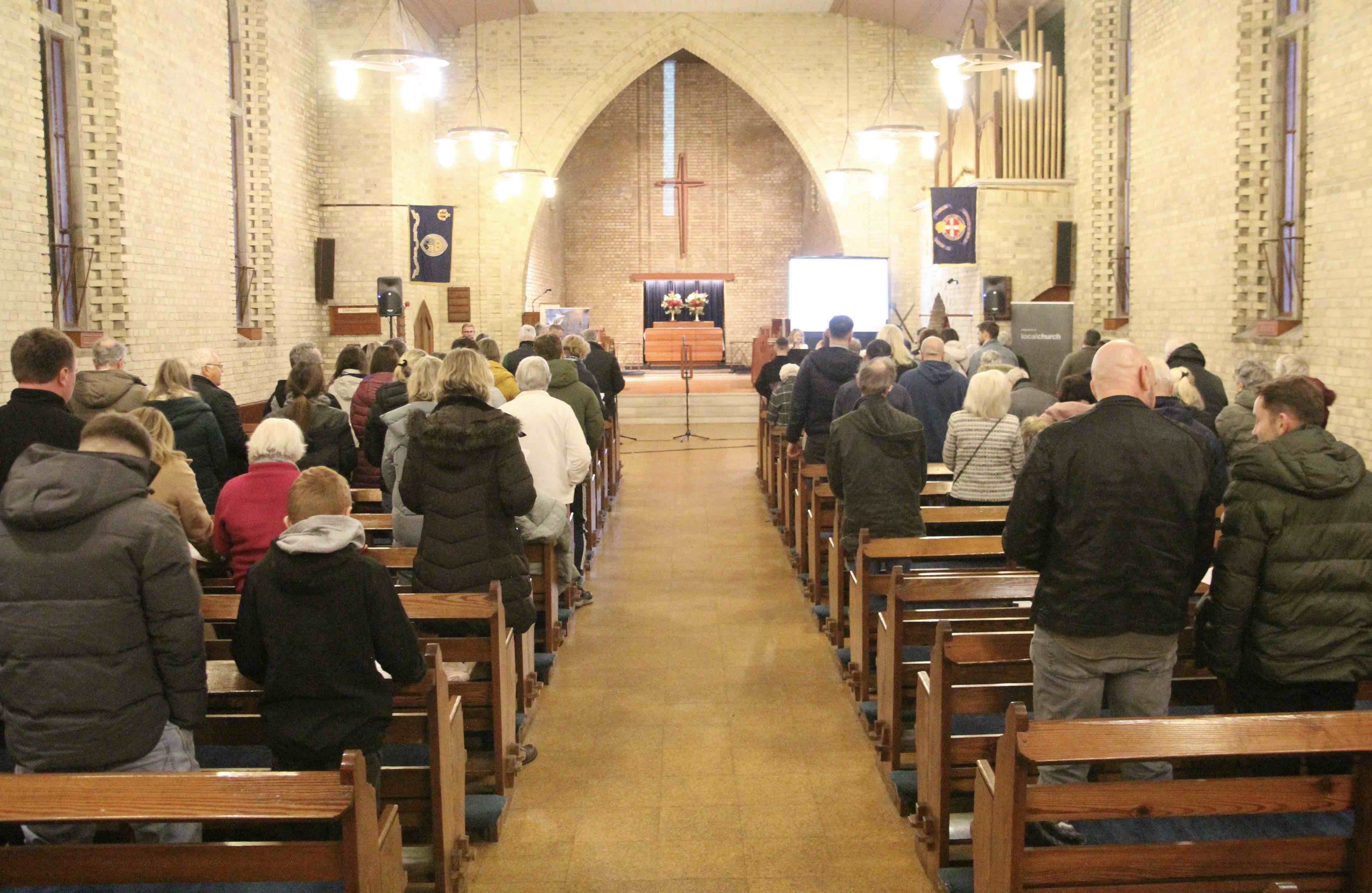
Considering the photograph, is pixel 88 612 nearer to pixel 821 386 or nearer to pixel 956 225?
pixel 821 386

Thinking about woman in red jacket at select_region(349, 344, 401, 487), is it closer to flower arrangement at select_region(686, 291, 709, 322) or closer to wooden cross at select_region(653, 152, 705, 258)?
flower arrangement at select_region(686, 291, 709, 322)

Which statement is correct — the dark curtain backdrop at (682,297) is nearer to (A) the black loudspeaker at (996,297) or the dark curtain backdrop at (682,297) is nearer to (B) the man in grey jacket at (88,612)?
(A) the black loudspeaker at (996,297)

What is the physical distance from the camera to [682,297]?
73.8 ft

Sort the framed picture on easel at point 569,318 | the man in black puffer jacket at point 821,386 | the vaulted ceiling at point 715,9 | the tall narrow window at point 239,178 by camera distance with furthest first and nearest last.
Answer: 1. the framed picture on easel at point 569,318
2. the vaulted ceiling at point 715,9
3. the tall narrow window at point 239,178
4. the man in black puffer jacket at point 821,386

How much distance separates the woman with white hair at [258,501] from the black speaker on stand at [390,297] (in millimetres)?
10596

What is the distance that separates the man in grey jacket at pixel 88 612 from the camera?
8.44 ft

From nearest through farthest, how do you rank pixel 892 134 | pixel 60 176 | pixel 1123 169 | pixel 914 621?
pixel 914 621 → pixel 60 176 → pixel 1123 169 → pixel 892 134

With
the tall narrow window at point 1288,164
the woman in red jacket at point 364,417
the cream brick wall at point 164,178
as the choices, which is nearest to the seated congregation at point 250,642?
the woman in red jacket at point 364,417

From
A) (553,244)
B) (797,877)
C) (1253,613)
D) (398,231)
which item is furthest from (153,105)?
(553,244)

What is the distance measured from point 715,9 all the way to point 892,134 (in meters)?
5.52

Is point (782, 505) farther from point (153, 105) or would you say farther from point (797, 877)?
point (153, 105)

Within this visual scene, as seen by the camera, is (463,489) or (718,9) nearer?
(463,489)

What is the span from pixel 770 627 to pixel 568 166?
18292mm

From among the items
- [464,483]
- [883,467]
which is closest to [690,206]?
[883,467]
